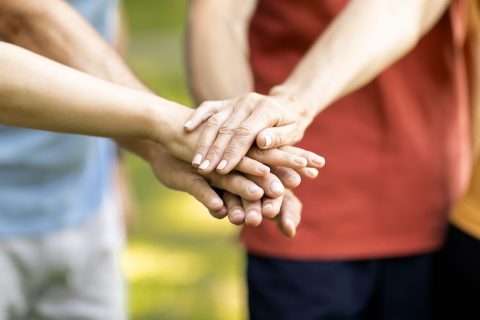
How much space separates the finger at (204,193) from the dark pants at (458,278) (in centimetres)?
57

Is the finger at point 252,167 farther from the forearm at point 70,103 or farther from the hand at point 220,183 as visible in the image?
the forearm at point 70,103

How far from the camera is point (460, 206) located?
6.77 ft

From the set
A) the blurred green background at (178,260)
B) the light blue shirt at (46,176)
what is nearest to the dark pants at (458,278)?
the light blue shirt at (46,176)

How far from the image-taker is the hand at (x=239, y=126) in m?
1.71

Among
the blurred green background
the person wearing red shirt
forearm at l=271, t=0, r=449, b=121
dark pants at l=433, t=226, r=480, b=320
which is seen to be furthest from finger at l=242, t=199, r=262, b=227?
the blurred green background

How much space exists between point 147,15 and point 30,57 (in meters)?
6.35

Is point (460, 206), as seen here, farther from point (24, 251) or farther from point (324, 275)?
point (24, 251)

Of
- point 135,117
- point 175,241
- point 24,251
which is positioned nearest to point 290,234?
point 135,117

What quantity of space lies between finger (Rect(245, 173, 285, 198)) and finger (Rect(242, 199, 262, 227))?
25mm

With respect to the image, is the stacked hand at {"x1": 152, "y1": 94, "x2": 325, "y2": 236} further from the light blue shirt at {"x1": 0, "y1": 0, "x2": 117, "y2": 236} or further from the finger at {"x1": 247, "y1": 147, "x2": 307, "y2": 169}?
the light blue shirt at {"x1": 0, "y1": 0, "x2": 117, "y2": 236}

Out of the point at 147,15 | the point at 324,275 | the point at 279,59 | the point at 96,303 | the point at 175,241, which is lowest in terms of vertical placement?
the point at 147,15

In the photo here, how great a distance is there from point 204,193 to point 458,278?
23.9 inches

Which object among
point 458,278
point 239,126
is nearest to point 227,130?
point 239,126

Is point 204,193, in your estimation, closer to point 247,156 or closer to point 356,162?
point 247,156
